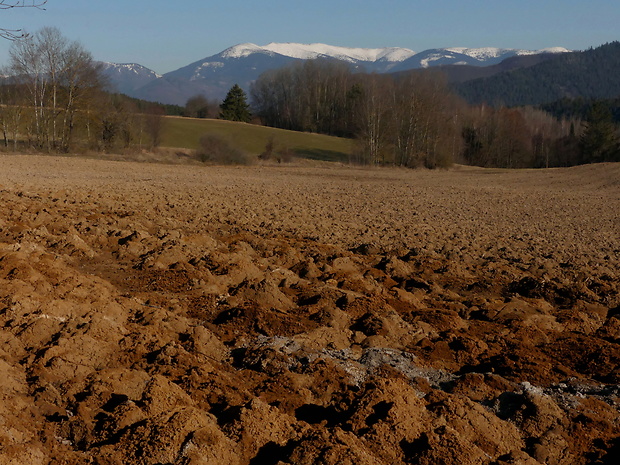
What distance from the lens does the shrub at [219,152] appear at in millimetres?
43000

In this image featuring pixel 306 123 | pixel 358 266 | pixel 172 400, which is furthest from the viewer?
pixel 306 123

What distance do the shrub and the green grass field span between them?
20.5m

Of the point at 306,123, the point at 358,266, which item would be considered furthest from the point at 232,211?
the point at 306,123

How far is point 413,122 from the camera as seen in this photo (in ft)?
174

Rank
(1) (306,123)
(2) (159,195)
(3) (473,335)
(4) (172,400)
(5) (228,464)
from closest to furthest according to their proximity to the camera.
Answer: (5) (228,464), (4) (172,400), (3) (473,335), (2) (159,195), (1) (306,123)

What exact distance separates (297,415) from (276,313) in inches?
95.3

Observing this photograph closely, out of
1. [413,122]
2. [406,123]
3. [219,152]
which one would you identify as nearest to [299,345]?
[219,152]

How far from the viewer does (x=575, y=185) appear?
115ft

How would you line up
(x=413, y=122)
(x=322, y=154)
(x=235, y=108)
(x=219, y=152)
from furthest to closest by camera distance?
(x=235, y=108) → (x=322, y=154) → (x=413, y=122) → (x=219, y=152)

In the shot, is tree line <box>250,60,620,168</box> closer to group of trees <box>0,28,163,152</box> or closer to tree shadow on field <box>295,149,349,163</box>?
tree shadow on field <box>295,149,349,163</box>

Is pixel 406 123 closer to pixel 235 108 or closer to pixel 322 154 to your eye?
pixel 322 154

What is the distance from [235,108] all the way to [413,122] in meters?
40.2

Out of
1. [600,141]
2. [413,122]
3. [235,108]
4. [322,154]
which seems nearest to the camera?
[413,122]

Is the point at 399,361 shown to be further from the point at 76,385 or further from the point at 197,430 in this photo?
the point at 76,385
